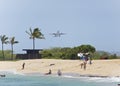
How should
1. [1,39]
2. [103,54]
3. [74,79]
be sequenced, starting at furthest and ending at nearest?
1. [1,39]
2. [103,54]
3. [74,79]

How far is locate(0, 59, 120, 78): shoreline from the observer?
5702cm

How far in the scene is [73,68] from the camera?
207 feet

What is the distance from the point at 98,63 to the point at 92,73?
16.1ft

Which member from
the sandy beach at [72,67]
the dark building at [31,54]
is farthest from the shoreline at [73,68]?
the dark building at [31,54]

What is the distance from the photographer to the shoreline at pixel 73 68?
57016mm

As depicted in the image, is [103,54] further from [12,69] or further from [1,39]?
[1,39]

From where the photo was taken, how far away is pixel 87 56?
65.2m

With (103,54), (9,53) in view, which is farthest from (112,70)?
(9,53)

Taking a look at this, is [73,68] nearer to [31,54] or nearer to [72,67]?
[72,67]

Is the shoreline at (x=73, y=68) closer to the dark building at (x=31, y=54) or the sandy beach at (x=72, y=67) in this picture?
the sandy beach at (x=72, y=67)

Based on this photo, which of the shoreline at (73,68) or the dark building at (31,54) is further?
the dark building at (31,54)

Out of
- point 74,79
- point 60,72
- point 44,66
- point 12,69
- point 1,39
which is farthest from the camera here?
point 1,39

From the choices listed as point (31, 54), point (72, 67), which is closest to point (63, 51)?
point (31, 54)

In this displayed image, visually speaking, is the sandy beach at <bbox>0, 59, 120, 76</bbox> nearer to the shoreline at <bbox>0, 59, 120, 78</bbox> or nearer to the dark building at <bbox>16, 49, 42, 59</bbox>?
the shoreline at <bbox>0, 59, 120, 78</bbox>
